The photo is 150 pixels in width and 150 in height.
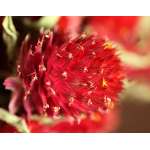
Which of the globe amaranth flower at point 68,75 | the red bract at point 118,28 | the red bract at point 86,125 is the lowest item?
the red bract at point 86,125

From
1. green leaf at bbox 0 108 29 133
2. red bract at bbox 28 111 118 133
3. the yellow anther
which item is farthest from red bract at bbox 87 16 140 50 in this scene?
green leaf at bbox 0 108 29 133

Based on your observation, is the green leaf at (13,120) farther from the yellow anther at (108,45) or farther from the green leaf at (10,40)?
the yellow anther at (108,45)

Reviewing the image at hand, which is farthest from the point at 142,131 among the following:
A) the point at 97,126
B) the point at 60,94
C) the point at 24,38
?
the point at 24,38

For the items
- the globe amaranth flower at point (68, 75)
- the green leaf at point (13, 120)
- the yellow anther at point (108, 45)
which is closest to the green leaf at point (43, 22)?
the globe amaranth flower at point (68, 75)

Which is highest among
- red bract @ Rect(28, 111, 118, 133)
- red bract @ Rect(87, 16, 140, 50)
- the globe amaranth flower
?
red bract @ Rect(87, 16, 140, 50)

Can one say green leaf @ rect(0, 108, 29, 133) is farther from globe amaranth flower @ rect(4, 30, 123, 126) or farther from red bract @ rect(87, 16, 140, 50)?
red bract @ rect(87, 16, 140, 50)
